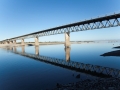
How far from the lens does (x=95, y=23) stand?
204ft

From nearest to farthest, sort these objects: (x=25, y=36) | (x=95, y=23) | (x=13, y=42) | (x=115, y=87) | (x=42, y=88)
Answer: (x=115, y=87), (x=42, y=88), (x=95, y=23), (x=25, y=36), (x=13, y=42)

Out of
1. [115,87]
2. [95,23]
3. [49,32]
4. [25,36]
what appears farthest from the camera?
[25,36]

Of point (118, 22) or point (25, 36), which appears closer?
point (118, 22)

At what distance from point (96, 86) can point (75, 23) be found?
6290cm

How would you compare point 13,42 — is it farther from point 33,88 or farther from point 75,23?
point 33,88

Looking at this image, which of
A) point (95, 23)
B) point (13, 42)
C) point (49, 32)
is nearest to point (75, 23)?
point (95, 23)

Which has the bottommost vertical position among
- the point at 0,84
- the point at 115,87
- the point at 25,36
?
the point at 0,84

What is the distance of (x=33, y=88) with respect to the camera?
737 inches

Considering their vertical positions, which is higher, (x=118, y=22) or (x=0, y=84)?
(x=118, y=22)

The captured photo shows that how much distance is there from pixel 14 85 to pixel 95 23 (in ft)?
164

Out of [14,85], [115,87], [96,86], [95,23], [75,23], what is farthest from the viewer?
[75,23]

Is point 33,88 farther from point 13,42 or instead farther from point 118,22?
point 13,42

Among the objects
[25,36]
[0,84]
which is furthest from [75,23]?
[25,36]

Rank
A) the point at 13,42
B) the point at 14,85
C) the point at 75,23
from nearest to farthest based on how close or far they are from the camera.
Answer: the point at 14,85
the point at 75,23
the point at 13,42
